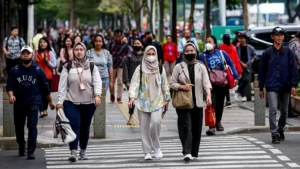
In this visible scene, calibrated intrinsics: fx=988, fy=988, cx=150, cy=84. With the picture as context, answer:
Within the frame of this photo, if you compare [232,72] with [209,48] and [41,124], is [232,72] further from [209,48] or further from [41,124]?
[41,124]

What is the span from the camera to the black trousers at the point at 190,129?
13.5m

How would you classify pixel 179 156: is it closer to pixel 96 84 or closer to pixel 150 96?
pixel 150 96

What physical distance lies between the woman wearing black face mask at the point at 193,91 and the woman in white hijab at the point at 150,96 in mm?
219

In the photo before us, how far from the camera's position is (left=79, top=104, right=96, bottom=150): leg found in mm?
13727

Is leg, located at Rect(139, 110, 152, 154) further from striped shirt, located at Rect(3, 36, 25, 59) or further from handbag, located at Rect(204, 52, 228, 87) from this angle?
striped shirt, located at Rect(3, 36, 25, 59)

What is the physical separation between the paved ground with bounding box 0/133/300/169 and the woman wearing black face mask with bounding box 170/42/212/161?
304mm

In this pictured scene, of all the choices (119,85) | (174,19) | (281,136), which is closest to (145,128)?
(281,136)

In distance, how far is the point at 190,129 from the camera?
13602 mm

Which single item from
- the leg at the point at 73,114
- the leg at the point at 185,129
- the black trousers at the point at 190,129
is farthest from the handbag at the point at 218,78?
the leg at the point at 73,114

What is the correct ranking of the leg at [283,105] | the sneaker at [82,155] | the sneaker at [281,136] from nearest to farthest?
the sneaker at [82,155], the leg at [283,105], the sneaker at [281,136]

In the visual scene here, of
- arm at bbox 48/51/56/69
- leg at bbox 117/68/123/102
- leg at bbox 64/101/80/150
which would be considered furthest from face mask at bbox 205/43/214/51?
leg at bbox 117/68/123/102

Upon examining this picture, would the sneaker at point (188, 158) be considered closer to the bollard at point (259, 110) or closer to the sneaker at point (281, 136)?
the sneaker at point (281, 136)

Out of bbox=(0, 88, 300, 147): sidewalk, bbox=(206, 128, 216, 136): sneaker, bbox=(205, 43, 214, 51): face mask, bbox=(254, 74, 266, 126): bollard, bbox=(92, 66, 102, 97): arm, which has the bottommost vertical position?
bbox=(0, 88, 300, 147): sidewalk

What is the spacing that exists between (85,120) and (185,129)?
1.42 metres
